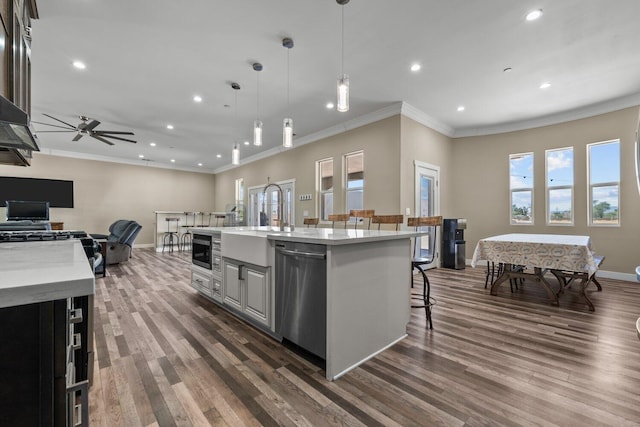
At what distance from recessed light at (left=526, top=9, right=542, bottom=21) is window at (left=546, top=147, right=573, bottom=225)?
3511 millimetres

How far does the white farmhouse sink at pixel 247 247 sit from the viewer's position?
228 cm

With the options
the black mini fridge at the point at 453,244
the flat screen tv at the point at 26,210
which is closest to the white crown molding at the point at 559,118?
the black mini fridge at the point at 453,244

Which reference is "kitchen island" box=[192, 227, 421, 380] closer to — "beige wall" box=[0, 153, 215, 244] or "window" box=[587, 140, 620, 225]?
"window" box=[587, 140, 620, 225]

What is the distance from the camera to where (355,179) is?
575 centimetres

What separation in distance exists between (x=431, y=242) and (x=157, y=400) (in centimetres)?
282

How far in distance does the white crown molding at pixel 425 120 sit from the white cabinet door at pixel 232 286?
3949 millimetres

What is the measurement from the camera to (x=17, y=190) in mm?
7277

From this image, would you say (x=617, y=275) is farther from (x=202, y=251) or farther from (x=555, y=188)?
(x=202, y=251)

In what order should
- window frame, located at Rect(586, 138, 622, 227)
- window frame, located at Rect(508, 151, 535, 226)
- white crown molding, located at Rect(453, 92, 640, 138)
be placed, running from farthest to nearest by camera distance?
1. window frame, located at Rect(508, 151, 535, 226)
2. window frame, located at Rect(586, 138, 622, 227)
3. white crown molding, located at Rect(453, 92, 640, 138)

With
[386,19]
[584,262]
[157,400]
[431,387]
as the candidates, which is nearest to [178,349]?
[157,400]

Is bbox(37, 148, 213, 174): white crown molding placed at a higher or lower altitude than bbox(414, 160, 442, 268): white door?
higher

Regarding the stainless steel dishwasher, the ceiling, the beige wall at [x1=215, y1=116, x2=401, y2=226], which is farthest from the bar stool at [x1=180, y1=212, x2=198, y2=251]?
the stainless steel dishwasher

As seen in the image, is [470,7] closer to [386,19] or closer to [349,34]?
[386,19]

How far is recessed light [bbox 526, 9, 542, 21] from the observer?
2658 mm
